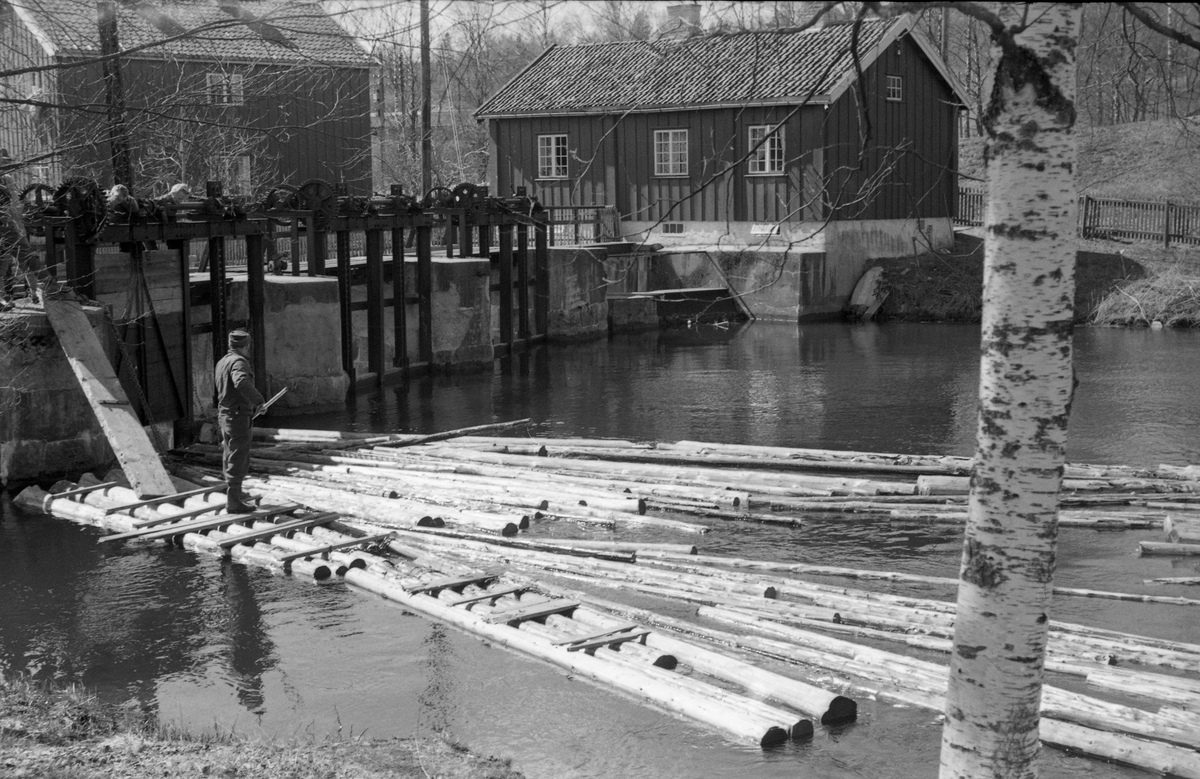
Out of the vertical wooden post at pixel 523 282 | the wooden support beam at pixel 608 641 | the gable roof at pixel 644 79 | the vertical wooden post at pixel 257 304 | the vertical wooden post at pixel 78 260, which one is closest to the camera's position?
the wooden support beam at pixel 608 641

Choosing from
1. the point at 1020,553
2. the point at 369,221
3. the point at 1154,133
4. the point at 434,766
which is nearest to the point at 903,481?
the point at 434,766

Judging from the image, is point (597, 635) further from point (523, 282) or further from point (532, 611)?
point (523, 282)

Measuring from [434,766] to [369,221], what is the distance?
1676 centimetres

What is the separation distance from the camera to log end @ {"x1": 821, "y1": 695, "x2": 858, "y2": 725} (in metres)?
7.42

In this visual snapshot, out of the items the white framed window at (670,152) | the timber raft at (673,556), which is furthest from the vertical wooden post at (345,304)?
the white framed window at (670,152)

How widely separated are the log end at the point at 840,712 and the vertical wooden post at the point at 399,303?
17.2 meters

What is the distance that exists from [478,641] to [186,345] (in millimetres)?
9810

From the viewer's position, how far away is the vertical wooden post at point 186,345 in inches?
679

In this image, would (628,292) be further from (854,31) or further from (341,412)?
(854,31)

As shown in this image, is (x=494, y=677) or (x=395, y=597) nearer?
(x=494, y=677)

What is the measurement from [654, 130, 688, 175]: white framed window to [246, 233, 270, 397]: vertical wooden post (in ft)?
61.6

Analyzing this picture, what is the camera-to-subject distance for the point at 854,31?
4.03 meters

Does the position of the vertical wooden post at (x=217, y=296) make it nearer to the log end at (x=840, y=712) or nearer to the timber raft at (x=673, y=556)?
the timber raft at (x=673, y=556)

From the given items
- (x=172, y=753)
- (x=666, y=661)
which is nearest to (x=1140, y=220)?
(x=666, y=661)
